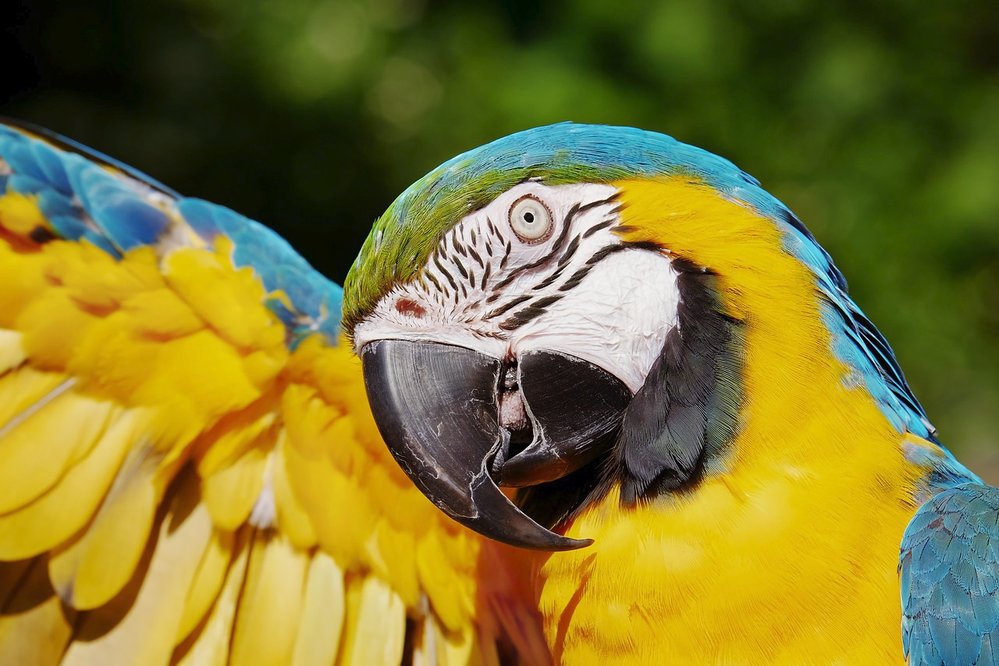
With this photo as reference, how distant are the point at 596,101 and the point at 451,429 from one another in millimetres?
2041

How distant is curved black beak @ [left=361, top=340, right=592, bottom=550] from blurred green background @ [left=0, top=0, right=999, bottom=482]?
1.92 metres

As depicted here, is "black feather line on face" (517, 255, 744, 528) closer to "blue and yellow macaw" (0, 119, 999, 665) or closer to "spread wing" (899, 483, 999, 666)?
"blue and yellow macaw" (0, 119, 999, 665)

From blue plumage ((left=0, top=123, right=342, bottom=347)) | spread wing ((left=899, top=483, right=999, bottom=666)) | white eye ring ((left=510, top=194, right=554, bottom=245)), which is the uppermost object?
white eye ring ((left=510, top=194, right=554, bottom=245))

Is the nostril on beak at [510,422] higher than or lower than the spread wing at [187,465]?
higher

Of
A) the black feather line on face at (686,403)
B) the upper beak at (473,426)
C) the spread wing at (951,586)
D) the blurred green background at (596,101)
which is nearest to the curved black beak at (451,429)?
the upper beak at (473,426)

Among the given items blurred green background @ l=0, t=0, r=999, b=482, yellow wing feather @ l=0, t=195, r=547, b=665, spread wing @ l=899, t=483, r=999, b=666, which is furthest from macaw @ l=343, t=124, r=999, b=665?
blurred green background @ l=0, t=0, r=999, b=482

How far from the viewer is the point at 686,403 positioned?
106 cm

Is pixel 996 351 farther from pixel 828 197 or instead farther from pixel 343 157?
pixel 343 157

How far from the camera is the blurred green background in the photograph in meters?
3.05

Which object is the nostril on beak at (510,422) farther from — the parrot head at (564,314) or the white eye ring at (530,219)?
the white eye ring at (530,219)

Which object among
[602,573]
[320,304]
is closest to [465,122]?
[320,304]

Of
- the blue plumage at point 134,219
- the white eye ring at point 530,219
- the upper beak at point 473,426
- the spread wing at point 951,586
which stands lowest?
the blue plumage at point 134,219

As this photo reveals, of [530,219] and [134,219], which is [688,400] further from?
[134,219]

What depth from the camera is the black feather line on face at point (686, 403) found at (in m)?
1.06
